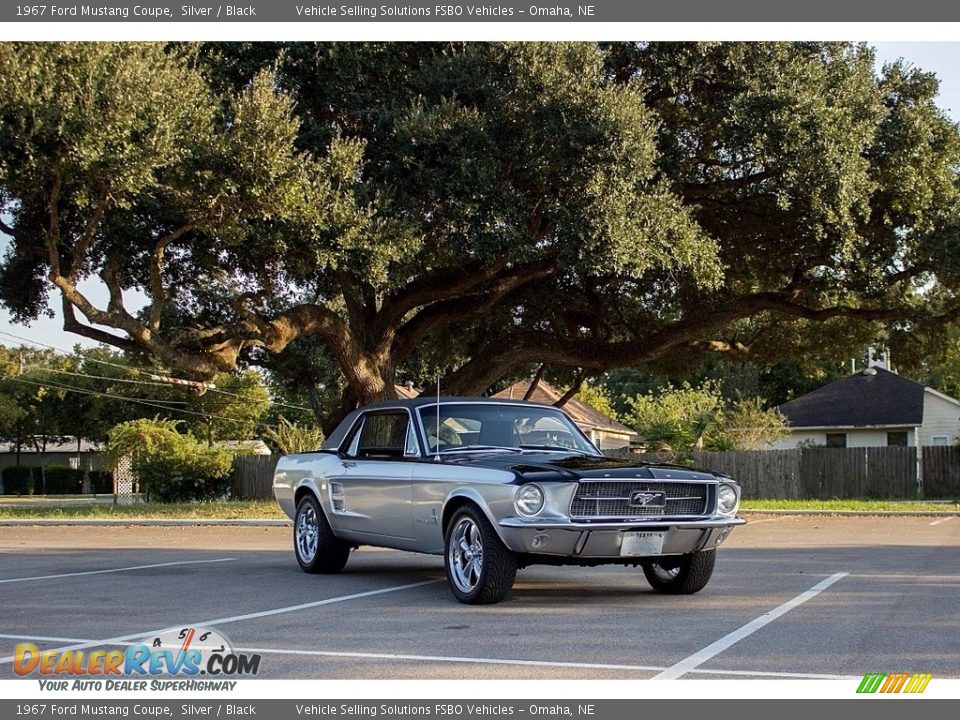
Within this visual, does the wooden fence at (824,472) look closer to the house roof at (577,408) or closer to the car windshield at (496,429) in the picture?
the house roof at (577,408)

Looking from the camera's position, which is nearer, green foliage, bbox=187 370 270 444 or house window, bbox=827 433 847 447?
house window, bbox=827 433 847 447

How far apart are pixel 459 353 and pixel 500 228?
1316 centimetres

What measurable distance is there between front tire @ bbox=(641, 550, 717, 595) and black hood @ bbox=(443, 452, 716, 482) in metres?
0.77

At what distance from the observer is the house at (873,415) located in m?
46.4

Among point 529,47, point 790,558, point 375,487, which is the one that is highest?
point 529,47

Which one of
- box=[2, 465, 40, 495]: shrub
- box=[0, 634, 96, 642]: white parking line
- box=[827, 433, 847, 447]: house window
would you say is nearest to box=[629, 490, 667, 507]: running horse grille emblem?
box=[0, 634, 96, 642]: white parking line

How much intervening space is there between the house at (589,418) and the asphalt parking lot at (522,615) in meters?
39.3

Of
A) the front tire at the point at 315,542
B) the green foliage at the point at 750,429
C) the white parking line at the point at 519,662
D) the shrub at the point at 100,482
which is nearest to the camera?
the white parking line at the point at 519,662

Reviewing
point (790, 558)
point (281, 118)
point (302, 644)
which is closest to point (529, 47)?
point (281, 118)

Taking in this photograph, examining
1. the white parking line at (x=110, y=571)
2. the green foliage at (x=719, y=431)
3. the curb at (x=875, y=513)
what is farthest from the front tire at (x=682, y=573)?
the green foliage at (x=719, y=431)

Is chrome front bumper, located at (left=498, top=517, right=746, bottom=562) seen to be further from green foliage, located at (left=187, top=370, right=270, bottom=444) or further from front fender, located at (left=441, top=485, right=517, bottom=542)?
green foliage, located at (left=187, top=370, right=270, bottom=444)

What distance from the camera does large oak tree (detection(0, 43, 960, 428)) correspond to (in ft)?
65.5

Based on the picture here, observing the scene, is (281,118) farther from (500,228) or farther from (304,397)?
(304,397)

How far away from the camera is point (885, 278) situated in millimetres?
26172
